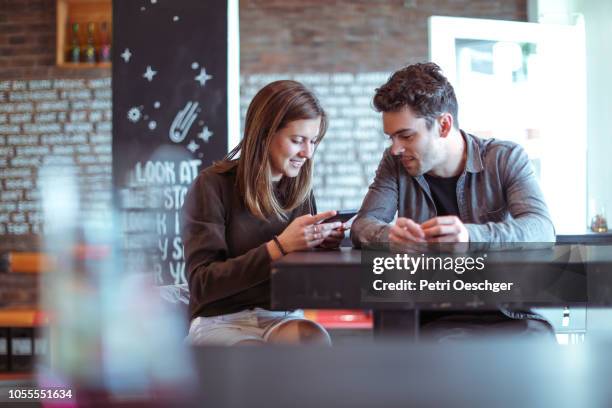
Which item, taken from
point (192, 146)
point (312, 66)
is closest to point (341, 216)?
point (192, 146)

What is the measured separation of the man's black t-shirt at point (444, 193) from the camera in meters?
1.67

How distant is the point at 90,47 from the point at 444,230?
3.83 m

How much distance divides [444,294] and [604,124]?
322 centimetres

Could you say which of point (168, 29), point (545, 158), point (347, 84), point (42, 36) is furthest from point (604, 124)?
point (42, 36)

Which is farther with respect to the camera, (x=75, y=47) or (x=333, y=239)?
(x=75, y=47)

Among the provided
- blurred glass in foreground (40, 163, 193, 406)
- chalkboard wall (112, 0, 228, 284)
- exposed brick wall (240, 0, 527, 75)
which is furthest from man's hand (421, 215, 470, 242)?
exposed brick wall (240, 0, 527, 75)

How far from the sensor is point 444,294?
1.00 meters

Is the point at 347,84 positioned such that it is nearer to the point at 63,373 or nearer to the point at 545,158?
the point at 545,158

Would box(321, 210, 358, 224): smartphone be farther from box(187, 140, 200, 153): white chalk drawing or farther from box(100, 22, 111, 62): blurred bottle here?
box(100, 22, 111, 62): blurred bottle

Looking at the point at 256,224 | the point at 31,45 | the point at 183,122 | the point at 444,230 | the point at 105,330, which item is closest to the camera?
the point at 105,330

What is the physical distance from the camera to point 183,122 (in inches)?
114

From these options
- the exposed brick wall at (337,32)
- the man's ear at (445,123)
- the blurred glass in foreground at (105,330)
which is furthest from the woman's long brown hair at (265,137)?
the exposed brick wall at (337,32)

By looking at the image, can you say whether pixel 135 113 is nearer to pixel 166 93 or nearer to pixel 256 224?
pixel 166 93

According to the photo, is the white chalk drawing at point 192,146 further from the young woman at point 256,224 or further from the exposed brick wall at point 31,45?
the exposed brick wall at point 31,45
